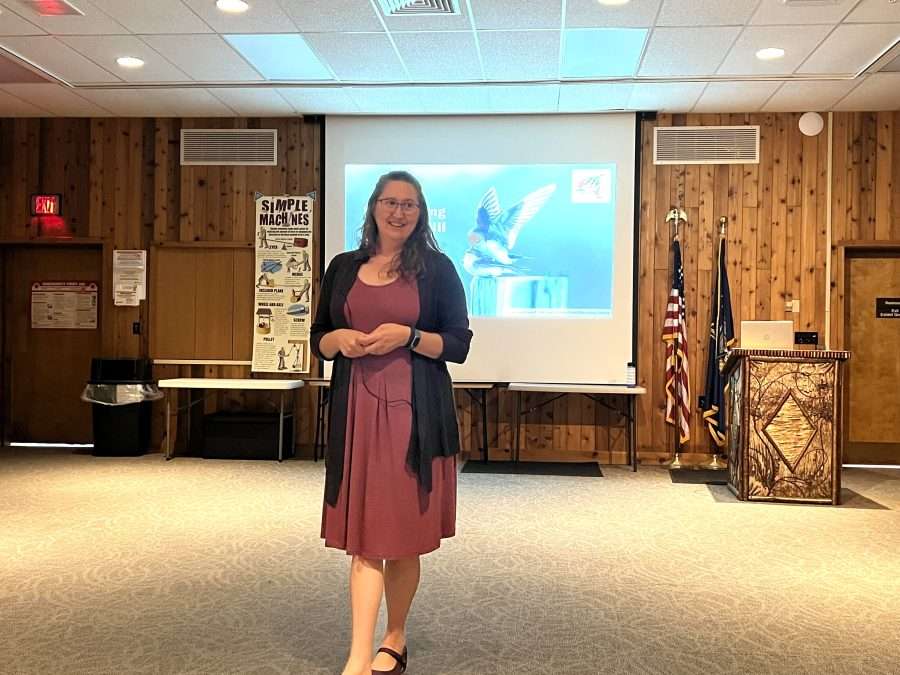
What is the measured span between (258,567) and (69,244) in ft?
16.1

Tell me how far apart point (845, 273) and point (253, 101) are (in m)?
5.21

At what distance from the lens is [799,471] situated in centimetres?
499

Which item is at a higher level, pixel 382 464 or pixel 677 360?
pixel 677 360

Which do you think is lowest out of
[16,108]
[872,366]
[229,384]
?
[229,384]

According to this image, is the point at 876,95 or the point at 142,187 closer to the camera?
the point at 876,95

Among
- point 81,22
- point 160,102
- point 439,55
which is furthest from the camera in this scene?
point 160,102

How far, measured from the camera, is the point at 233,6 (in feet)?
15.3

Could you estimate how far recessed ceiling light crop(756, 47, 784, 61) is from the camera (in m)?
5.20

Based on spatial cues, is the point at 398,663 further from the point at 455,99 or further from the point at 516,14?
the point at 455,99

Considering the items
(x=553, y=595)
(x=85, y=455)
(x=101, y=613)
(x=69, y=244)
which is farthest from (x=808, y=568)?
(x=69, y=244)

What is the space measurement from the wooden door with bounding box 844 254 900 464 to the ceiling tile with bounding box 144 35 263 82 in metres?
5.22

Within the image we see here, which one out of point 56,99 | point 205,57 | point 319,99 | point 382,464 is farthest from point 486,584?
point 56,99

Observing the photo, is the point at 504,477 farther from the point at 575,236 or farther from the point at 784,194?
the point at 784,194

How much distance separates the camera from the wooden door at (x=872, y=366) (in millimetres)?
6750
